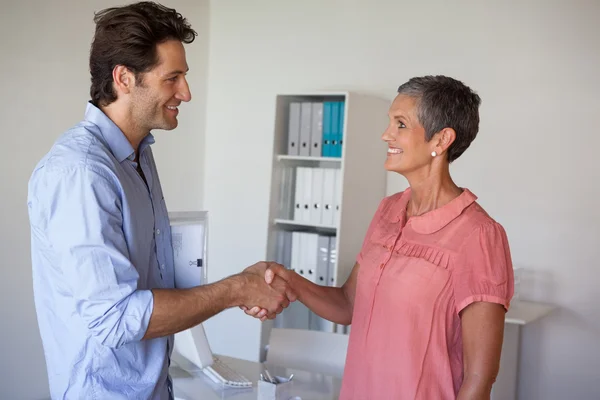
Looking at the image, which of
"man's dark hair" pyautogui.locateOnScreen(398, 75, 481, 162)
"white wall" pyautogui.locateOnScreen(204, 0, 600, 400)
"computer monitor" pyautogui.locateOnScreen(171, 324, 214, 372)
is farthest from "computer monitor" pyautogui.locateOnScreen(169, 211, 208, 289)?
"white wall" pyautogui.locateOnScreen(204, 0, 600, 400)

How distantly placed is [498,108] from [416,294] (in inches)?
104

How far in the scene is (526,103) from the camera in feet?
13.4

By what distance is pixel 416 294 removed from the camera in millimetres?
1812

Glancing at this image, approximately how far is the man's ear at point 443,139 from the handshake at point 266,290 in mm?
676

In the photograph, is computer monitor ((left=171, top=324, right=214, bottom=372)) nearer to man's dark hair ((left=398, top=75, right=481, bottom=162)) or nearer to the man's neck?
the man's neck

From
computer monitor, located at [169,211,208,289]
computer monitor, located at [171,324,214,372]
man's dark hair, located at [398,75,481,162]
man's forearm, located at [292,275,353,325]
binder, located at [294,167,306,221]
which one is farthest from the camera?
binder, located at [294,167,306,221]

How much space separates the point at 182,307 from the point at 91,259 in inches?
9.9

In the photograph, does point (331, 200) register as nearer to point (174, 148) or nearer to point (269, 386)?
point (174, 148)

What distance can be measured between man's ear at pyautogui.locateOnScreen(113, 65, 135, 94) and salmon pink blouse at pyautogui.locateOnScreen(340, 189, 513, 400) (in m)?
0.84

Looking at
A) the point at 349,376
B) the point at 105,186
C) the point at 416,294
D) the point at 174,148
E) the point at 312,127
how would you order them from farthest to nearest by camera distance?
the point at 174,148 → the point at 312,127 → the point at 349,376 → the point at 416,294 → the point at 105,186

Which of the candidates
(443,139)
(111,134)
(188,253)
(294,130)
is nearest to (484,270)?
(443,139)

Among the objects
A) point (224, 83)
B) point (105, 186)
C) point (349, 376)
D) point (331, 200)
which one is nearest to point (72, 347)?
point (105, 186)

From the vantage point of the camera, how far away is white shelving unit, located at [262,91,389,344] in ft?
13.5

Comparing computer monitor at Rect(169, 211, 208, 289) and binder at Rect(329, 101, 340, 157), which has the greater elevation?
binder at Rect(329, 101, 340, 157)
